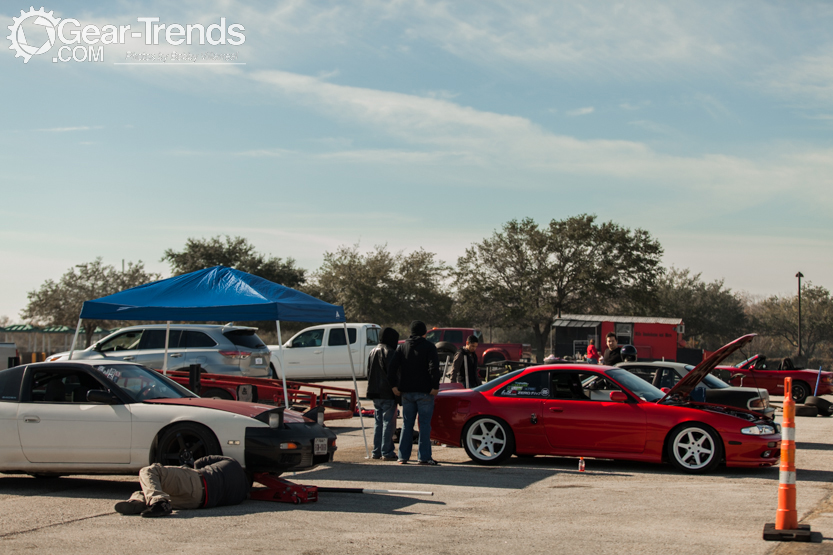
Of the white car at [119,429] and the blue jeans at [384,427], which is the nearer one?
the white car at [119,429]

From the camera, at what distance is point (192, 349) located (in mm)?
16625

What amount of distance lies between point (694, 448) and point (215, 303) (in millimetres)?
6538

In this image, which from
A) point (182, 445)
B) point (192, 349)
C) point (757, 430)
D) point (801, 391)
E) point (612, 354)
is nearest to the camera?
point (182, 445)

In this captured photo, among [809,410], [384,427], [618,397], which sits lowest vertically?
[809,410]

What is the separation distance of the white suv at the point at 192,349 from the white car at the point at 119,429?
798cm

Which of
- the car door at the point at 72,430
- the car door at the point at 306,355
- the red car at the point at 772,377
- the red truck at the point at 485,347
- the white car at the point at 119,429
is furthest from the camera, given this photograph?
the red truck at the point at 485,347

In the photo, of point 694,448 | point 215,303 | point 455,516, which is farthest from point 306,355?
point 455,516

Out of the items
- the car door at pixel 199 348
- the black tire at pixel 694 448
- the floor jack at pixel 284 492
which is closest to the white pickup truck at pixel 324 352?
the car door at pixel 199 348

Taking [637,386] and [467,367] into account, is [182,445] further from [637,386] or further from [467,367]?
[637,386]

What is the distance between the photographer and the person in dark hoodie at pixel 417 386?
10.4 metres

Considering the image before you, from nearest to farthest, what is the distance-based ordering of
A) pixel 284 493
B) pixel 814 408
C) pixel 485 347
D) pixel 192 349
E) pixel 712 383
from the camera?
pixel 284 493, pixel 712 383, pixel 192 349, pixel 814 408, pixel 485 347

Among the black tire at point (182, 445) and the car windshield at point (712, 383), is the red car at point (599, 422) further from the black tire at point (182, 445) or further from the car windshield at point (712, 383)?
the car windshield at point (712, 383)

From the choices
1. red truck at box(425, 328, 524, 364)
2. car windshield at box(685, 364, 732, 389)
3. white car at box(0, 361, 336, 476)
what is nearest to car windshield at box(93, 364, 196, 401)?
white car at box(0, 361, 336, 476)

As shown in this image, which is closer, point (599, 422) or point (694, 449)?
point (694, 449)
